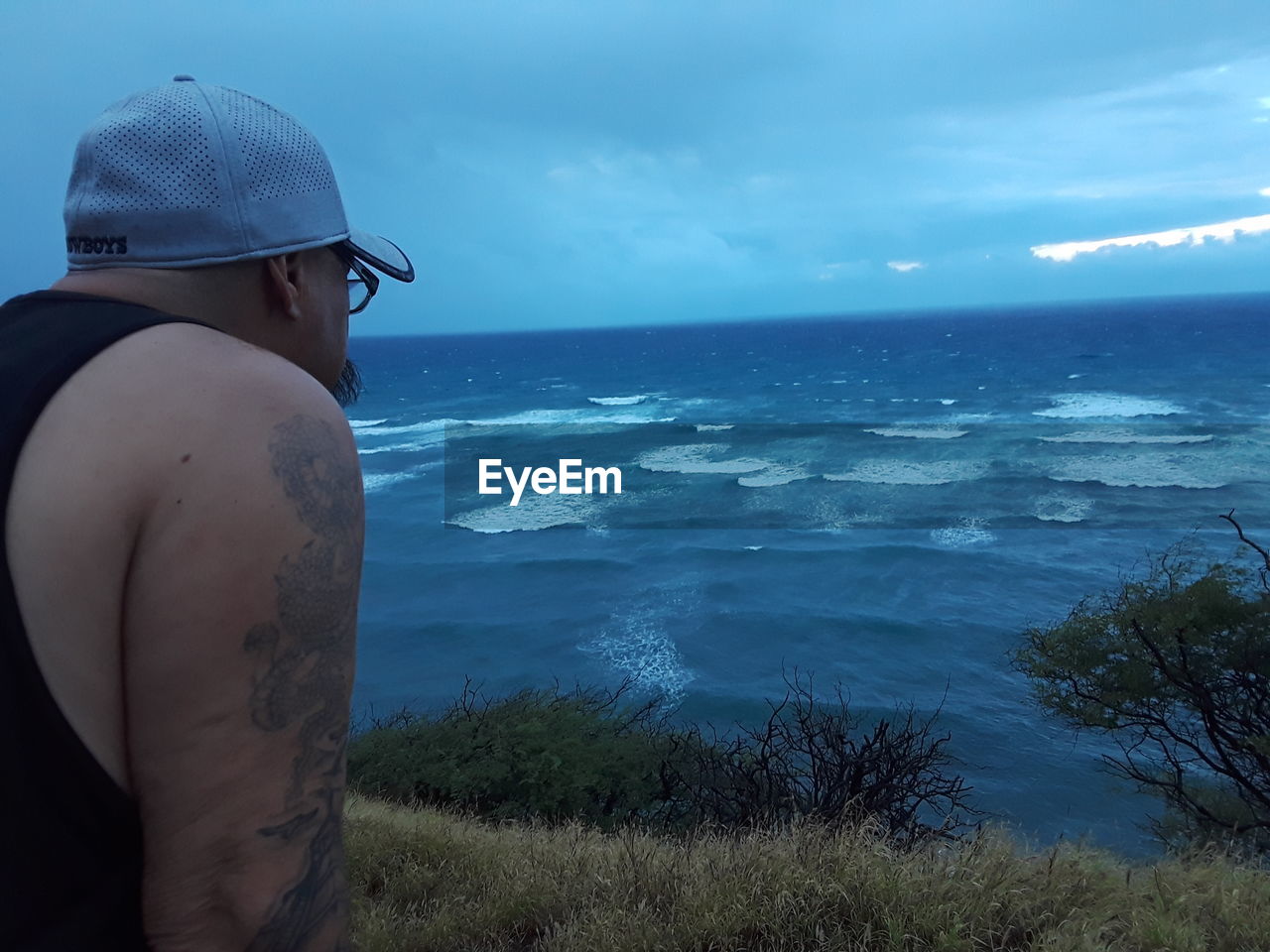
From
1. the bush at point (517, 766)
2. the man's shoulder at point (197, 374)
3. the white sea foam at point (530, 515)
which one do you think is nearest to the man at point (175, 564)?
the man's shoulder at point (197, 374)

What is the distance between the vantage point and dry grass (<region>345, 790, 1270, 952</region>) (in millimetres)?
3590

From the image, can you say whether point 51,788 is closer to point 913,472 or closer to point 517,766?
point 517,766

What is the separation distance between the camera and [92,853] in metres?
1.13

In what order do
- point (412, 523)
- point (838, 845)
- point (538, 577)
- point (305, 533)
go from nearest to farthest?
point (305, 533) < point (838, 845) < point (538, 577) < point (412, 523)

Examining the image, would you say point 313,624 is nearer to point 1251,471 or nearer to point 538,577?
point 538,577

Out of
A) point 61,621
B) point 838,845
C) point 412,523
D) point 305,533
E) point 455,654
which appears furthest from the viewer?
point 412,523

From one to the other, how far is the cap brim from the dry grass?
3006 mm

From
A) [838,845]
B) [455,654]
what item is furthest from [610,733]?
[455,654]

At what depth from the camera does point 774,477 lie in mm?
43906

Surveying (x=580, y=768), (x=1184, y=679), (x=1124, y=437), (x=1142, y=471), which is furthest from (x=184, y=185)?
(x=1124, y=437)

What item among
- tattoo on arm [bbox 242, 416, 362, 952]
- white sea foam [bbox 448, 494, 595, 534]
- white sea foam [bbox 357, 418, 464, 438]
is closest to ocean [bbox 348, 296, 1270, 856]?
white sea foam [bbox 448, 494, 595, 534]

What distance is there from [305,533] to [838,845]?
3.85 meters

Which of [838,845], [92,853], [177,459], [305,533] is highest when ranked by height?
[177,459]

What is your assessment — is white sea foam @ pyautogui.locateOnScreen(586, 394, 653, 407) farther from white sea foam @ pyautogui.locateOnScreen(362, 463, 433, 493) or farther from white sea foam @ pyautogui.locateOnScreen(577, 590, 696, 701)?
white sea foam @ pyautogui.locateOnScreen(577, 590, 696, 701)
